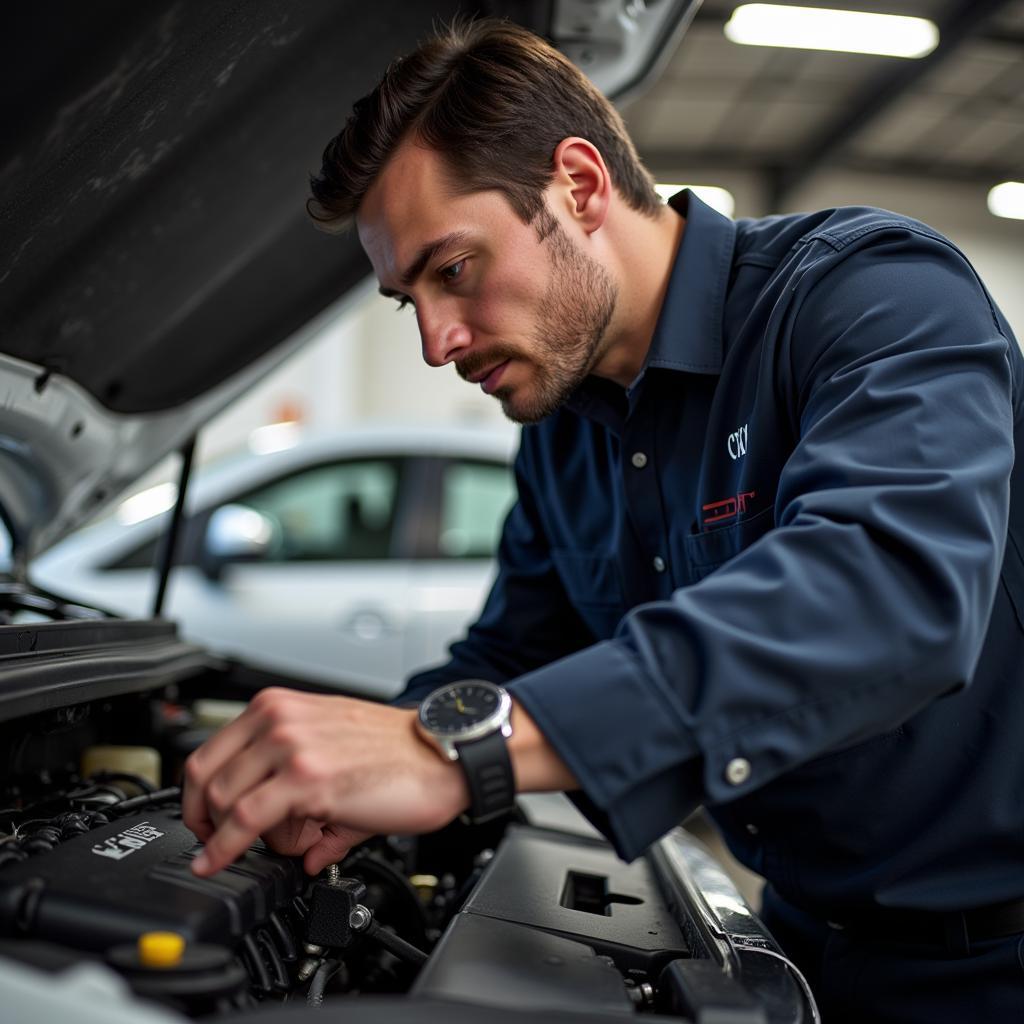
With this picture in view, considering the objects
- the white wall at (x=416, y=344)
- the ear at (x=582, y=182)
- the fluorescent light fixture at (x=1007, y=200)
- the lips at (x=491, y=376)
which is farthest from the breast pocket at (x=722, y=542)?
the fluorescent light fixture at (x=1007, y=200)

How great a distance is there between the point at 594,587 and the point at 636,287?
1.39ft

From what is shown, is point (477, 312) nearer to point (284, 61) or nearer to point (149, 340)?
point (284, 61)

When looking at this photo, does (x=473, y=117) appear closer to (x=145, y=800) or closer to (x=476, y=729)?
(x=476, y=729)

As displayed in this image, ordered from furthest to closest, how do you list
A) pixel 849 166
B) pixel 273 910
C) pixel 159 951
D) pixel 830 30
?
1. pixel 849 166
2. pixel 830 30
3. pixel 273 910
4. pixel 159 951

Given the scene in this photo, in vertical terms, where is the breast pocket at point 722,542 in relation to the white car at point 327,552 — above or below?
above

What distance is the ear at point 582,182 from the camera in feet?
4.32

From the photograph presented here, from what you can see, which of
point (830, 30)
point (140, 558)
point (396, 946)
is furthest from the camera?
point (830, 30)

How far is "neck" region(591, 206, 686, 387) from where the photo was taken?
1.40 meters

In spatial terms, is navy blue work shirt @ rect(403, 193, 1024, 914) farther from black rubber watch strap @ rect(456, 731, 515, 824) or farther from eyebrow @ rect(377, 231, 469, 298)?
eyebrow @ rect(377, 231, 469, 298)

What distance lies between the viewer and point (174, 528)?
1.96 m

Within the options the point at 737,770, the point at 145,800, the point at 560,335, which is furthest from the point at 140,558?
the point at 737,770

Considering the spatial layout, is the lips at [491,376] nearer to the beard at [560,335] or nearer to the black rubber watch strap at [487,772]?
the beard at [560,335]

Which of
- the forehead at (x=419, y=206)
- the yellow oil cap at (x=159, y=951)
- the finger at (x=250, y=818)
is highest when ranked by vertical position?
the forehead at (x=419, y=206)

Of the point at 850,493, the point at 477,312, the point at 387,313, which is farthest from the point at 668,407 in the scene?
the point at 387,313
